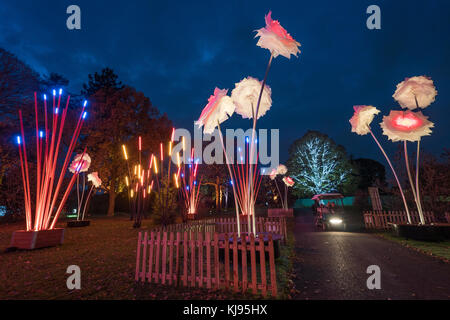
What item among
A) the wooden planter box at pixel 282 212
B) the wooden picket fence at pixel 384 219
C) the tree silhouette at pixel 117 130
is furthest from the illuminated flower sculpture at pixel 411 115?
the tree silhouette at pixel 117 130

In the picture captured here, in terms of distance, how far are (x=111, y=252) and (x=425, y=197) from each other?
57.9ft

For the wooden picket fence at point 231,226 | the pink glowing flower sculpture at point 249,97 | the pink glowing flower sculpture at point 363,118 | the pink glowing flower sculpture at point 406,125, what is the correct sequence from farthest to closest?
the pink glowing flower sculpture at point 363,118 < the wooden picket fence at point 231,226 < the pink glowing flower sculpture at point 406,125 < the pink glowing flower sculpture at point 249,97

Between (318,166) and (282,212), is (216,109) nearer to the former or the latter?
(282,212)

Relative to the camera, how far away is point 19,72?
13.9 metres

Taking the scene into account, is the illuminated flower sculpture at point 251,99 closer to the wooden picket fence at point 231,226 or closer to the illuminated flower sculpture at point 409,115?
the wooden picket fence at point 231,226

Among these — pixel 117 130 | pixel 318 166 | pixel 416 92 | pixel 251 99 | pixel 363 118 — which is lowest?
pixel 251 99

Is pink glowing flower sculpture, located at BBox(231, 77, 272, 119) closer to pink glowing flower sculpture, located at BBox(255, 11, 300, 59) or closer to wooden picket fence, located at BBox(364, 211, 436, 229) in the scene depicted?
pink glowing flower sculpture, located at BBox(255, 11, 300, 59)

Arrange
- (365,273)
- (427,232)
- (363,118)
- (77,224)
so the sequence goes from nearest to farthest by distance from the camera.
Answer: (365,273) → (427,232) → (363,118) → (77,224)

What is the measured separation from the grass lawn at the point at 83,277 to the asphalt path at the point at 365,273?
153 centimetres

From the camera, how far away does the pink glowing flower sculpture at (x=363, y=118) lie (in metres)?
9.53

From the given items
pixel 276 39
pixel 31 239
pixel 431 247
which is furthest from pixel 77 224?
pixel 431 247

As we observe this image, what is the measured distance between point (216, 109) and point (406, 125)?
25.3 feet

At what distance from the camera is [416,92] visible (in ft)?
28.9
